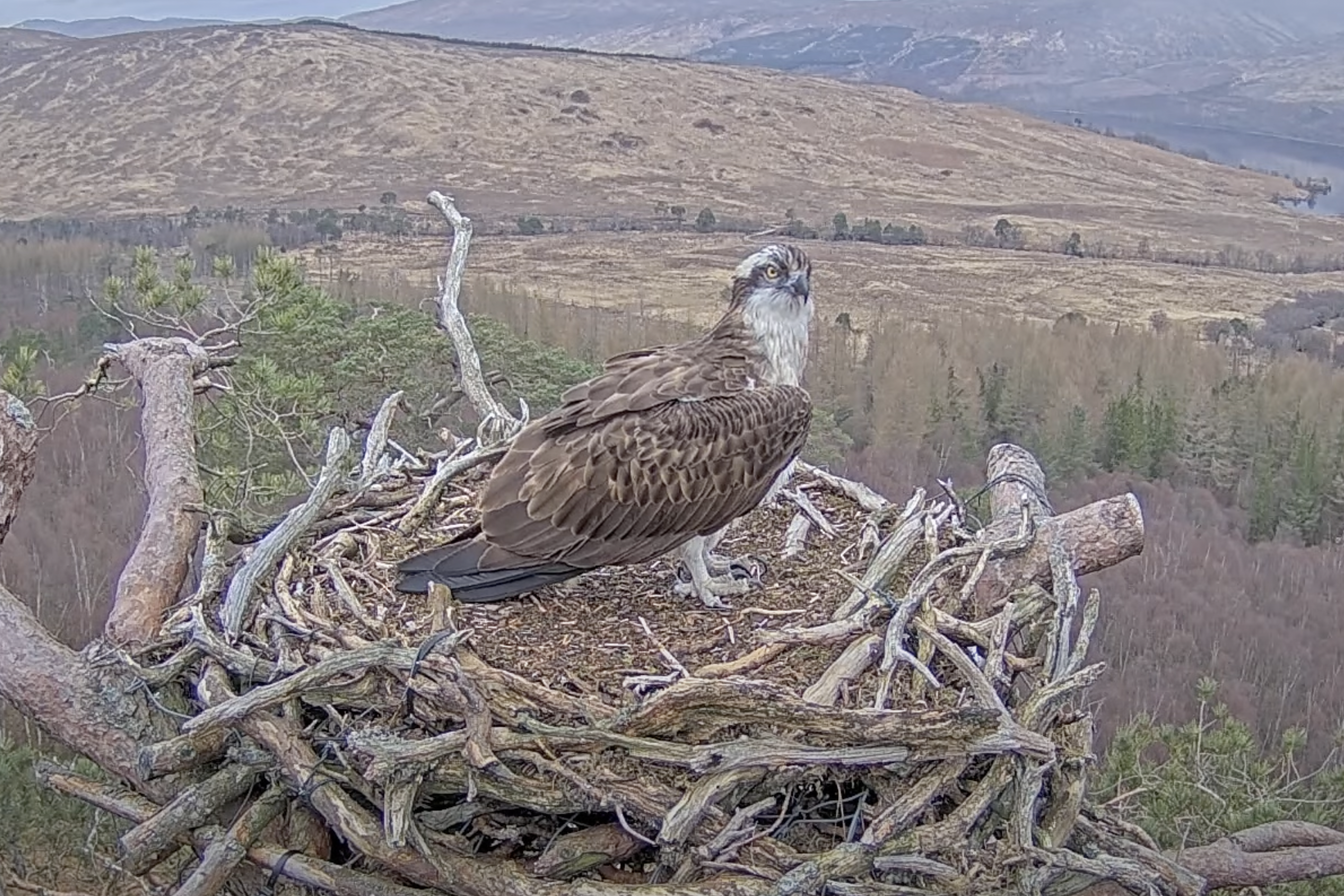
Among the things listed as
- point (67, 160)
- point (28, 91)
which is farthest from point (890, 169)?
point (28, 91)

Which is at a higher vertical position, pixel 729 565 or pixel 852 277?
pixel 729 565

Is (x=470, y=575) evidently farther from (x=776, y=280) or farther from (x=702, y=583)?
(x=776, y=280)

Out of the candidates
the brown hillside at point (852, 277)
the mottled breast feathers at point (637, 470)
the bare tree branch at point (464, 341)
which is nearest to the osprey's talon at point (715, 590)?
the mottled breast feathers at point (637, 470)

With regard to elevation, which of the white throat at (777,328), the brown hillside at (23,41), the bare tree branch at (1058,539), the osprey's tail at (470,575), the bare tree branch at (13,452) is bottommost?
the osprey's tail at (470,575)

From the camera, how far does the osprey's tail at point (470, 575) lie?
4.44 metres

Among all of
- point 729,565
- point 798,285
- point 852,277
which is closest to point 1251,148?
point 852,277

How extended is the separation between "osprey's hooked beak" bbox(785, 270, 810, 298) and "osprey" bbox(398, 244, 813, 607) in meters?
0.31

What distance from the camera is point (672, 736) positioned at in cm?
371

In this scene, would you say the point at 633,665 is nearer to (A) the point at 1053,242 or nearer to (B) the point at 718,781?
(B) the point at 718,781

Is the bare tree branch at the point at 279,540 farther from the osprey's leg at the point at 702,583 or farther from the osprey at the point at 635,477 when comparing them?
the osprey's leg at the point at 702,583

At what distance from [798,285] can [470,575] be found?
1.71 metres

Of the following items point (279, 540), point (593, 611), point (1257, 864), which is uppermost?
point (279, 540)

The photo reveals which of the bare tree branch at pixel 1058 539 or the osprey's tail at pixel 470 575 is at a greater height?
the bare tree branch at pixel 1058 539

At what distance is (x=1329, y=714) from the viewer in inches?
615
